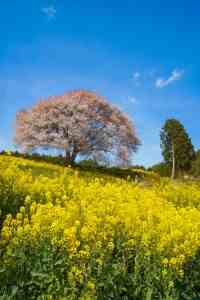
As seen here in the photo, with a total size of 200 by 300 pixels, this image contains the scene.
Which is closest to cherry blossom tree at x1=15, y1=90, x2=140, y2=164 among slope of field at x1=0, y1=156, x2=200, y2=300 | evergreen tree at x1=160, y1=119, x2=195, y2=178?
evergreen tree at x1=160, y1=119, x2=195, y2=178

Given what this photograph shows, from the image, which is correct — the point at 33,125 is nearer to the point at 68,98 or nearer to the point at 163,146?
the point at 68,98

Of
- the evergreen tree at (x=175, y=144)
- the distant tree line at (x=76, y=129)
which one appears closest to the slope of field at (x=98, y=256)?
the distant tree line at (x=76, y=129)

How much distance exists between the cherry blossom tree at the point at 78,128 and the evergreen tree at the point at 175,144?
14.3m

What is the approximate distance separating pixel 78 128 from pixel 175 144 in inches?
721

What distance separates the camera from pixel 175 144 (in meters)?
53.6

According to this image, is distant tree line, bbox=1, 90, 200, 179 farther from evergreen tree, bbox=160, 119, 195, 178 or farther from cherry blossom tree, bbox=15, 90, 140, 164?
evergreen tree, bbox=160, 119, 195, 178

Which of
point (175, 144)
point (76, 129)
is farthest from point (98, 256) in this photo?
point (175, 144)

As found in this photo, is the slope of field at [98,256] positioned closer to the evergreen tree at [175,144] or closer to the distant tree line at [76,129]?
the distant tree line at [76,129]

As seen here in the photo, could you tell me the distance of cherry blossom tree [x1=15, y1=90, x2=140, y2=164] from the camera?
38.0 meters

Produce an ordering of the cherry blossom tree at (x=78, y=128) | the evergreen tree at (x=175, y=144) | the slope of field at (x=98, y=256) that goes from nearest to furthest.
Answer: the slope of field at (x=98, y=256) → the cherry blossom tree at (x=78, y=128) → the evergreen tree at (x=175, y=144)

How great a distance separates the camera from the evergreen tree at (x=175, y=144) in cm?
5344

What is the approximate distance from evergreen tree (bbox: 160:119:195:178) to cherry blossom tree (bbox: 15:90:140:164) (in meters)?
14.3

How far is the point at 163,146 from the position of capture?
181 ft

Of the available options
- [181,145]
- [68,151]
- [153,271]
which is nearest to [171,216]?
[153,271]
